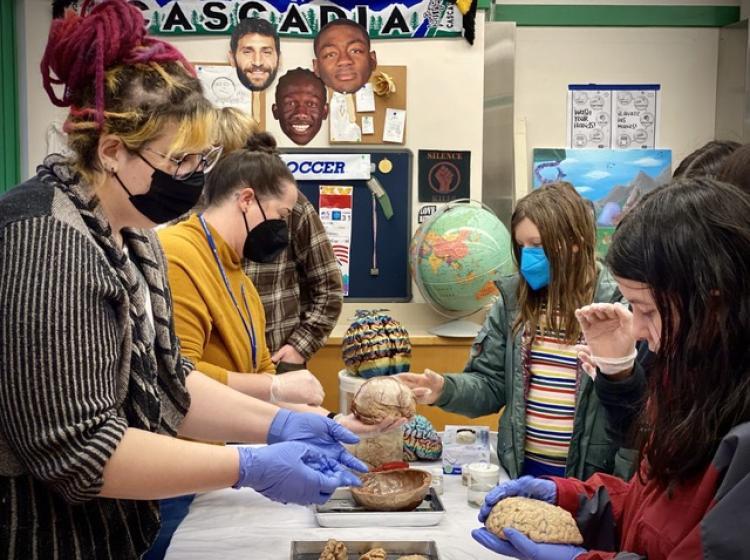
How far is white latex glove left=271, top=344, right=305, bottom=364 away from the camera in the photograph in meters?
3.70

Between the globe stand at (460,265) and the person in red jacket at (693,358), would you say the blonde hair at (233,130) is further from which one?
the person in red jacket at (693,358)

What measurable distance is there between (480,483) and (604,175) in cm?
336

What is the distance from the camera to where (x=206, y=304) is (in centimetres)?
229

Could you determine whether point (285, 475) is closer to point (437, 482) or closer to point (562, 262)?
point (437, 482)

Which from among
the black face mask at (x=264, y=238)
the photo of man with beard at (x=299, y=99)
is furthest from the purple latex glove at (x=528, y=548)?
the photo of man with beard at (x=299, y=99)

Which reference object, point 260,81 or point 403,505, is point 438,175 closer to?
point 260,81

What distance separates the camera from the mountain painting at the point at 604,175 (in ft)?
16.3

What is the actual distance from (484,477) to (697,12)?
403 centimetres

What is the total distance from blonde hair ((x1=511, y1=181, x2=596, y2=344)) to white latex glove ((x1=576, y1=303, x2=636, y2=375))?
1.46 feet

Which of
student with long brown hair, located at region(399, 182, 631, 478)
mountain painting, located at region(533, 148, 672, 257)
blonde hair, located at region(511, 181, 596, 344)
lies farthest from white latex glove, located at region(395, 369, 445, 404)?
mountain painting, located at region(533, 148, 672, 257)

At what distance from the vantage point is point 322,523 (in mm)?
1953

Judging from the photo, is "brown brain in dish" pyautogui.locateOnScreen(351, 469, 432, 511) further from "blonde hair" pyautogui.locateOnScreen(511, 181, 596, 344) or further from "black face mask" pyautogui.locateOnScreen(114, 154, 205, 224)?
"black face mask" pyautogui.locateOnScreen(114, 154, 205, 224)

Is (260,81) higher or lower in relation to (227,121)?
higher

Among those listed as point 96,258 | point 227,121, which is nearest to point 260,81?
point 227,121
